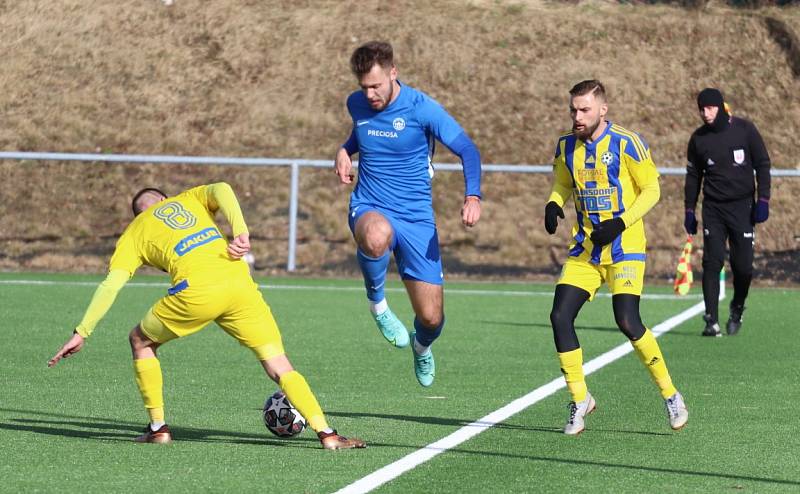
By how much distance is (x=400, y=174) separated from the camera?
9.54 metres

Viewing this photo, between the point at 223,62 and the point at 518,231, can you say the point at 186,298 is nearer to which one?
the point at 518,231

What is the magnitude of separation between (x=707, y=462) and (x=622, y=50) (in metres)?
23.5

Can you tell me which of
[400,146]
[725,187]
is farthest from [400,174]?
[725,187]

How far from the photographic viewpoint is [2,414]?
929cm

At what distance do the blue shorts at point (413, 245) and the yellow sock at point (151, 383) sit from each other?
1920 mm

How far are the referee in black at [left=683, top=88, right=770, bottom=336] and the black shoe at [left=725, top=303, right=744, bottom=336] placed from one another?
9.4 inches

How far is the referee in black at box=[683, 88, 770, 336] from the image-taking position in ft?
47.6

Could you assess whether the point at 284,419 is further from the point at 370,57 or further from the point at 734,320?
the point at 734,320

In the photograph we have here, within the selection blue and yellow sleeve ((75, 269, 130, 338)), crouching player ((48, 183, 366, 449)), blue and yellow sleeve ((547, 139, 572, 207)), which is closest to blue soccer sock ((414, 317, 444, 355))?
blue and yellow sleeve ((547, 139, 572, 207))

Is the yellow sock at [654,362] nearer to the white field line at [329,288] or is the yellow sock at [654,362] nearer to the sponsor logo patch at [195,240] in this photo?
the sponsor logo patch at [195,240]

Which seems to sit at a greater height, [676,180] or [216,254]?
[216,254]

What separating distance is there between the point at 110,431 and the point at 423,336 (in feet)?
7.41

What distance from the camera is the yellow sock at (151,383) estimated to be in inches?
320

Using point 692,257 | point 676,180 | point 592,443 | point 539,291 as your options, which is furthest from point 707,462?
point 676,180
